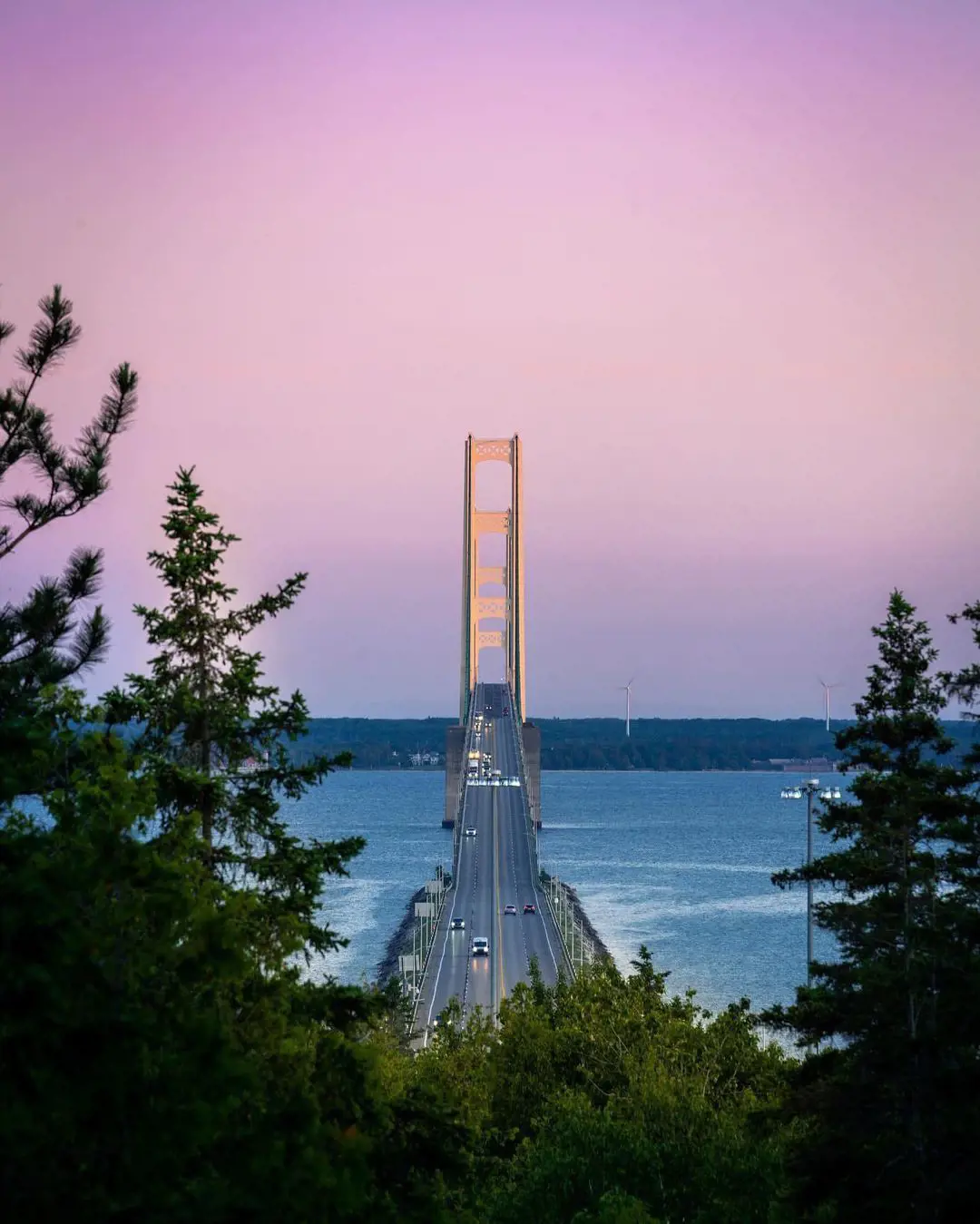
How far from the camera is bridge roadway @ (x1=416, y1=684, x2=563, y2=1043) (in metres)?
47.8

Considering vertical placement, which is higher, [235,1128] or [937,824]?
[937,824]

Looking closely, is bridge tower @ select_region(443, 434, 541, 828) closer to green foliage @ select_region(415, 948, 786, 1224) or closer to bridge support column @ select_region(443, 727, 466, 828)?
bridge support column @ select_region(443, 727, 466, 828)

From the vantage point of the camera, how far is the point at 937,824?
1433 cm

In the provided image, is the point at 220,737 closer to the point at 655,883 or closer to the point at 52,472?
the point at 52,472

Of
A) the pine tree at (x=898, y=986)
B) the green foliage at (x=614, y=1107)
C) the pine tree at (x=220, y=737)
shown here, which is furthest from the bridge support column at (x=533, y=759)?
the pine tree at (x=220, y=737)

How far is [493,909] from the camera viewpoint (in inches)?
2692

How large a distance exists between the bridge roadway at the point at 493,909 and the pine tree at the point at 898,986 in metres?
19.3

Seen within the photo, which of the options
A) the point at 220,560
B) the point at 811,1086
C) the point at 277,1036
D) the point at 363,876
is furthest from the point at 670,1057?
the point at 363,876

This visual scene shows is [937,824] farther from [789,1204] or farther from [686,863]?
[686,863]

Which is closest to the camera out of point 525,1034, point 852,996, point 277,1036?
point 277,1036

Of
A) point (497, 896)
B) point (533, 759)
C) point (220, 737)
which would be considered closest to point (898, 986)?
point (220, 737)

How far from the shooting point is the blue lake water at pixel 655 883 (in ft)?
193

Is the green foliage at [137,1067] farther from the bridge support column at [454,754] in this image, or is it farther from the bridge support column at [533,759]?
the bridge support column at [454,754]

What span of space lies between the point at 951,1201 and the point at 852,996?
2.31 metres
